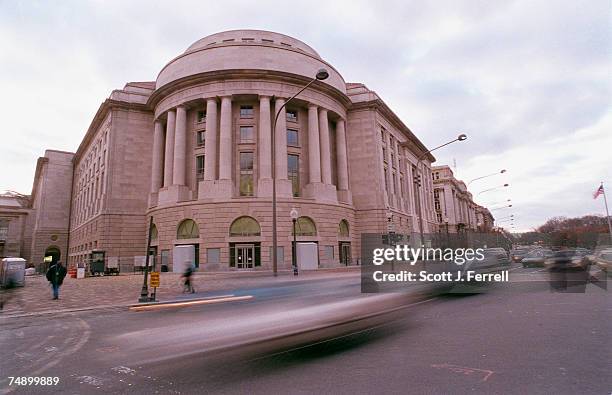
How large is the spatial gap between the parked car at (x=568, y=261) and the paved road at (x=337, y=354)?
15.3 meters

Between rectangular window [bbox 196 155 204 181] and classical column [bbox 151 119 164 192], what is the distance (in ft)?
18.4

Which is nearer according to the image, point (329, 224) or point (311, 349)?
point (311, 349)

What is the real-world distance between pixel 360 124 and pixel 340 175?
8288 mm

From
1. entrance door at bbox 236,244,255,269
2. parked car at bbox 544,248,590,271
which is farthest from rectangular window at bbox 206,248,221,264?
parked car at bbox 544,248,590,271

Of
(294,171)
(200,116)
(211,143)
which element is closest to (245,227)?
(294,171)

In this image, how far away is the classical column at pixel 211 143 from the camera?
119ft

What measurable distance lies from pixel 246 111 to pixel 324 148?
9.69m

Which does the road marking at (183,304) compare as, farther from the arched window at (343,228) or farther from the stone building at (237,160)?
the arched window at (343,228)

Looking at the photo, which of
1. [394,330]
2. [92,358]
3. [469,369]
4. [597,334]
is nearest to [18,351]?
[92,358]

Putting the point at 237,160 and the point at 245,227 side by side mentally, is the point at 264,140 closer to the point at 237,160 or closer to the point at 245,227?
the point at 237,160

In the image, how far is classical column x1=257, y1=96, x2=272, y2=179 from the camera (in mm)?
36031

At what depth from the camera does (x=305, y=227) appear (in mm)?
36625

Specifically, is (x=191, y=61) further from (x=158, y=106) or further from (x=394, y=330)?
(x=394, y=330)

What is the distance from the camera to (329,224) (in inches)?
1496
